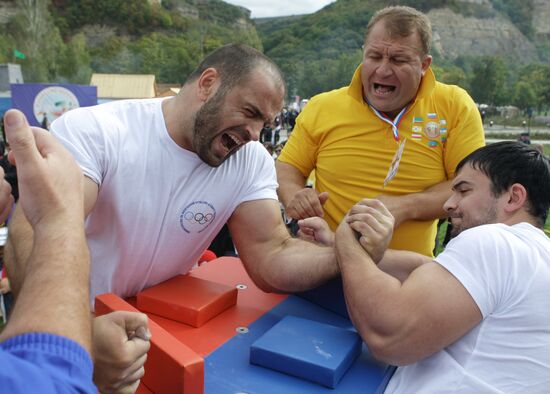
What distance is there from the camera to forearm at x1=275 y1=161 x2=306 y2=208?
2803 mm

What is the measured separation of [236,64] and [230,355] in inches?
44.9

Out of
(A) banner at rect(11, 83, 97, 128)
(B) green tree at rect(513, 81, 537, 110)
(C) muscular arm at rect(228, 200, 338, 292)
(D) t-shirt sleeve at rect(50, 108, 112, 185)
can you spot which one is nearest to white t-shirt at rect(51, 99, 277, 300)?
(D) t-shirt sleeve at rect(50, 108, 112, 185)

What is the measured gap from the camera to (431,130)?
8.70 ft

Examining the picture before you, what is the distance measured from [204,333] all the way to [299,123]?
1.66 meters

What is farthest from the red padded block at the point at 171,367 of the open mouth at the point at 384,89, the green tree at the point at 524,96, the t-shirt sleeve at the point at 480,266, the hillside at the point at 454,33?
the hillside at the point at 454,33

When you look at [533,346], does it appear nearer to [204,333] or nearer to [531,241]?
[531,241]

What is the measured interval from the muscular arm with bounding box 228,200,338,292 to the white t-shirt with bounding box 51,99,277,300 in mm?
119

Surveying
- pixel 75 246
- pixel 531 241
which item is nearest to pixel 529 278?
pixel 531 241

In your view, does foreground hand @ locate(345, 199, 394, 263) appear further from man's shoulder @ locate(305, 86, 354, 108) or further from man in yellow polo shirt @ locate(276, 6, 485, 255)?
man's shoulder @ locate(305, 86, 354, 108)

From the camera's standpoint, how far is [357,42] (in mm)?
84125

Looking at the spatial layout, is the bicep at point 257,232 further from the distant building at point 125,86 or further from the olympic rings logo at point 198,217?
the distant building at point 125,86

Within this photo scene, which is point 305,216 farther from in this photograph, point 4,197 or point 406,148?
point 4,197

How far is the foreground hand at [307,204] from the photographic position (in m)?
2.32

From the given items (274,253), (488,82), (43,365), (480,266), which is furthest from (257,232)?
(488,82)
